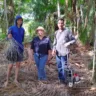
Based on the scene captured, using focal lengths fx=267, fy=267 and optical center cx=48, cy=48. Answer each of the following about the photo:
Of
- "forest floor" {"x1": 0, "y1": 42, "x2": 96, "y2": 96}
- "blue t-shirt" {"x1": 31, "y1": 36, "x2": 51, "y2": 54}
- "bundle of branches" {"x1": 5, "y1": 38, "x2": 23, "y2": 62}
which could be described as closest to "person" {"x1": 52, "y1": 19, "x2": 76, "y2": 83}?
"blue t-shirt" {"x1": 31, "y1": 36, "x2": 51, "y2": 54}

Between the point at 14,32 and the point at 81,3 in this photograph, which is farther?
the point at 81,3

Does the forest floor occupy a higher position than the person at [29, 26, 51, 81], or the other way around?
the person at [29, 26, 51, 81]

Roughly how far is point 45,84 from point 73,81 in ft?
2.21

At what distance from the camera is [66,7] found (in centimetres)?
1330

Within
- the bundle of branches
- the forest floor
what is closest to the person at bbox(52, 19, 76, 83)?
the forest floor

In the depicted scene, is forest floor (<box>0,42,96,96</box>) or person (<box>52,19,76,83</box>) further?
person (<box>52,19,76,83</box>)

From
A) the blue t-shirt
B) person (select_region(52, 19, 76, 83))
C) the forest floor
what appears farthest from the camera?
the blue t-shirt

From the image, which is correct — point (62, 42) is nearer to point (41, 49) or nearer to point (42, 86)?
point (41, 49)

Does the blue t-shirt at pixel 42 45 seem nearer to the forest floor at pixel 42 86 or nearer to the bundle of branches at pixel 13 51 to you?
the bundle of branches at pixel 13 51

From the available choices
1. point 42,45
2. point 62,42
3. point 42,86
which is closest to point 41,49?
point 42,45

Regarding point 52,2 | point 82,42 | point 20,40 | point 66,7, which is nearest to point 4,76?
point 20,40

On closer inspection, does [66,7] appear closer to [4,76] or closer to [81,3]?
[81,3]

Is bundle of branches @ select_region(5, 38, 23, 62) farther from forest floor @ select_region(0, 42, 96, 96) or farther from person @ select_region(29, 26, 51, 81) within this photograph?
forest floor @ select_region(0, 42, 96, 96)

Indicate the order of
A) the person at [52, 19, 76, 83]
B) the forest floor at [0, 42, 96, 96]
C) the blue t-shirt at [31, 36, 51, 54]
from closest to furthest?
the forest floor at [0, 42, 96, 96] → the person at [52, 19, 76, 83] → the blue t-shirt at [31, 36, 51, 54]
